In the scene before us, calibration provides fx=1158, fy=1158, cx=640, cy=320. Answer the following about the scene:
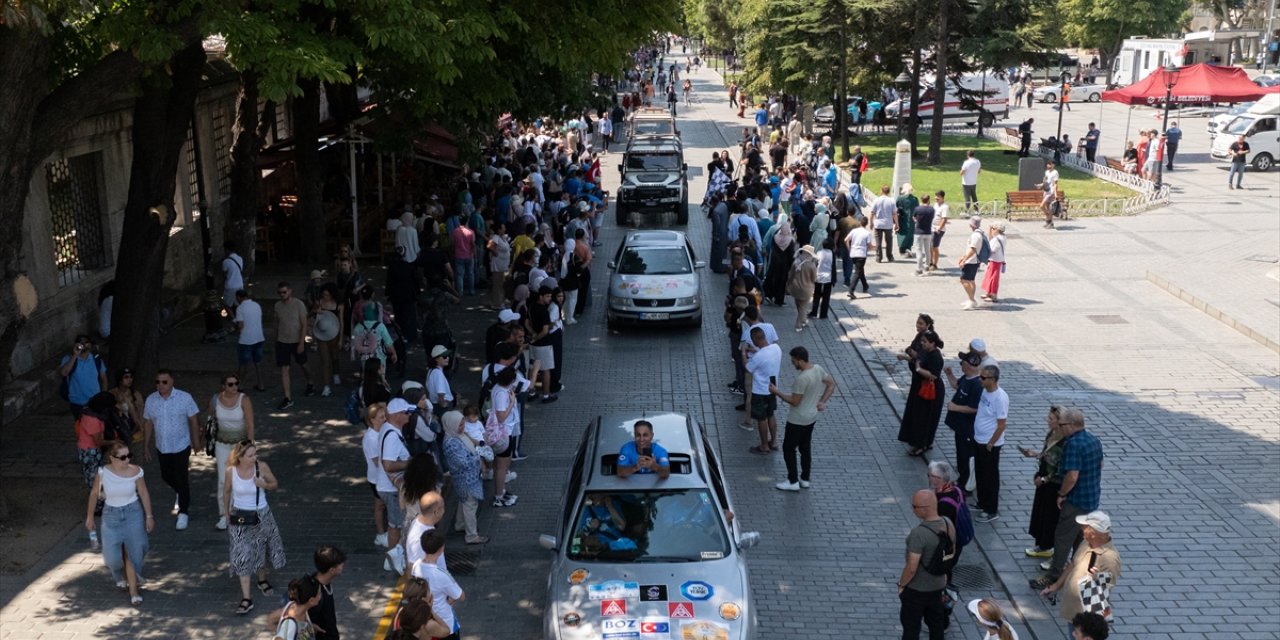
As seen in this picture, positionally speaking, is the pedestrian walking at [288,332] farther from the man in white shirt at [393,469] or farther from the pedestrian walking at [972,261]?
the pedestrian walking at [972,261]

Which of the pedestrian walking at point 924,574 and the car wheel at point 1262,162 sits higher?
the car wheel at point 1262,162

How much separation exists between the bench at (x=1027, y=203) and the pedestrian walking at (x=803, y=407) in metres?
18.5

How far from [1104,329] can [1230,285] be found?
431cm

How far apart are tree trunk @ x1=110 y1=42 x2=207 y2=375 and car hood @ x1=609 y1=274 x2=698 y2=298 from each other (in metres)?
7.34

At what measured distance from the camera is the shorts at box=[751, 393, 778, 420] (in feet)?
43.6

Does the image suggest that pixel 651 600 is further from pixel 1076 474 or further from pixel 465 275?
pixel 465 275

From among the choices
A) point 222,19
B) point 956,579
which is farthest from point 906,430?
point 222,19

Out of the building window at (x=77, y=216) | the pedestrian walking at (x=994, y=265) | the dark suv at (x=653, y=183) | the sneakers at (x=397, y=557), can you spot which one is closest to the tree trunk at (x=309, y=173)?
the building window at (x=77, y=216)

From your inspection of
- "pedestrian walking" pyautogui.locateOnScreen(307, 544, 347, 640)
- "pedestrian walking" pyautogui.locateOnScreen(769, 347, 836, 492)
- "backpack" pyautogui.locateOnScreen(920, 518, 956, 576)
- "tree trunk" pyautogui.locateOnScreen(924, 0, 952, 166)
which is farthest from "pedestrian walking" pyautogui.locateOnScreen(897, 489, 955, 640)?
"tree trunk" pyautogui.locateOnScreen(924, 0, 952, 166)

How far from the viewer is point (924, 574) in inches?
339

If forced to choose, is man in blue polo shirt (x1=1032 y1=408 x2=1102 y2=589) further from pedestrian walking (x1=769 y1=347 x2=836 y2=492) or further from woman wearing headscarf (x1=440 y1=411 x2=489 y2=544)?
woman wearing headscarf (x1=440 y1=411 x2=489 y2=544)

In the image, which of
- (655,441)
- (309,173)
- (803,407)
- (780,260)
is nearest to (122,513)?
(655,441)

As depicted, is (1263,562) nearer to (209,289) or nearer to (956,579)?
(956,579)

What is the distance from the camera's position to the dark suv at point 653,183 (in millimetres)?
28828
